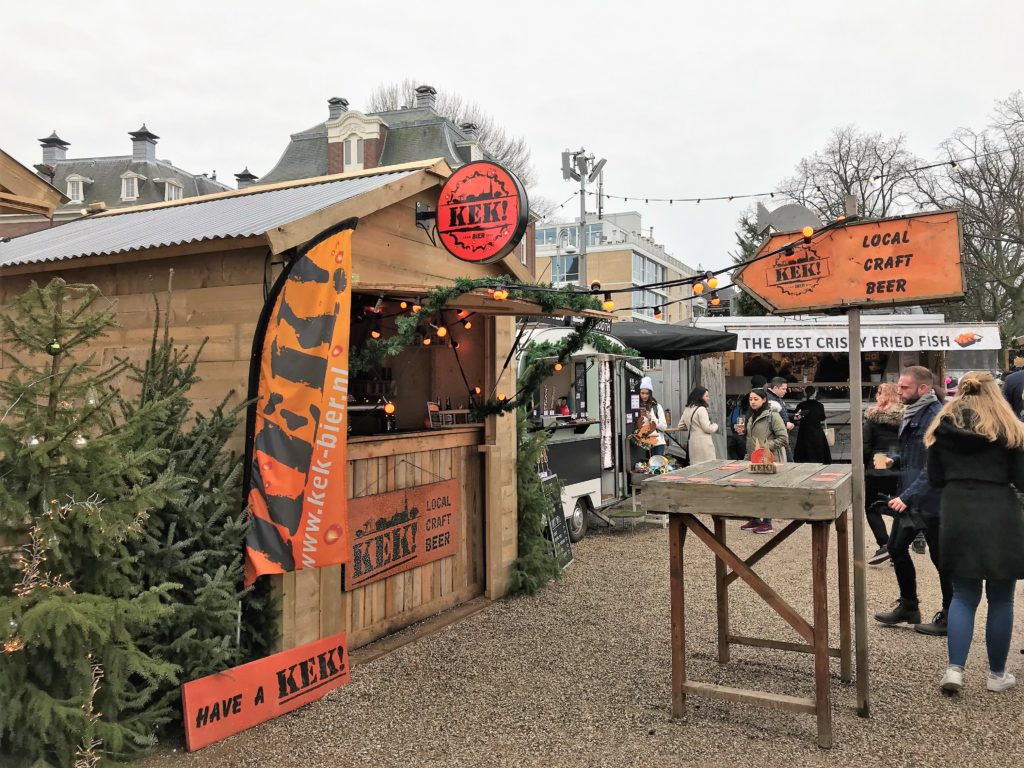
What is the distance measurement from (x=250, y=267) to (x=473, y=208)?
165cm

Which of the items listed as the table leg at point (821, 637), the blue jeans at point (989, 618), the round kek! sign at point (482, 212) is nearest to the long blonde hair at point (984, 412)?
the blue jeans at point (989, 618)

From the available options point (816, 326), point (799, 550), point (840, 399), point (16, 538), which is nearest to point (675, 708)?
point (16, 538)

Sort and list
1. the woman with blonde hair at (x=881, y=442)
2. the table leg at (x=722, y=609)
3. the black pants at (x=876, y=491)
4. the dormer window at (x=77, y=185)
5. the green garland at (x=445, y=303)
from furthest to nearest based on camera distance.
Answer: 1. the dormer window at (x=77, y=185)
2. the black pants at (x=876, y=491)
3. the woman with blonde hair at (x=881, y=442)
4. the table leg at (x=722, y=609)
5. the green garland at (x=445, y=303)

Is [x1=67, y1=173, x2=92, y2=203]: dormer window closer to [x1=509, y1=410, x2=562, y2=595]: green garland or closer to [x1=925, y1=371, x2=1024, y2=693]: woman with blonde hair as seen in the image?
[x1=509, y1=410, x2=562, y2=595]: green garland

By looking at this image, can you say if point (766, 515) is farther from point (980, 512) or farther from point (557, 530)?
point (557, 530)

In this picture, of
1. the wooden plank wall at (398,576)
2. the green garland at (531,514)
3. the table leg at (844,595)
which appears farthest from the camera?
the green garland at (531,514)

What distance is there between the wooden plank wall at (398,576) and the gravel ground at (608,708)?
1.11ft

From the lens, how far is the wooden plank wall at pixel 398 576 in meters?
4.63

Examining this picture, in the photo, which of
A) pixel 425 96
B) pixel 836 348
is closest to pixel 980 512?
pixel 836 348

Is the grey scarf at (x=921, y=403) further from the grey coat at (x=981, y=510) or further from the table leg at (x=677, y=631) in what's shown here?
the table leg at (x=677, y=631)

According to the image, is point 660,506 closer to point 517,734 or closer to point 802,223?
point 517,734

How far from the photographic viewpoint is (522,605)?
6.50 meters

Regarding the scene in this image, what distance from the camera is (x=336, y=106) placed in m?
34.1

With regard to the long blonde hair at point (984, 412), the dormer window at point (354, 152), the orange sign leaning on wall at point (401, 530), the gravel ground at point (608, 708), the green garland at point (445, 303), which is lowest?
the gravel ground at point (608, 708)
